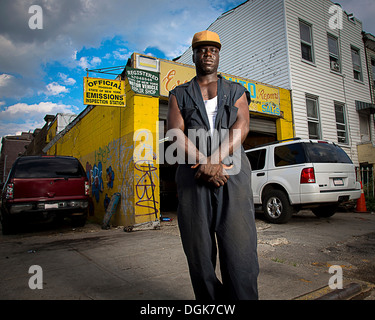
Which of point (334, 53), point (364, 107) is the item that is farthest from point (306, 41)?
point (364, 107)

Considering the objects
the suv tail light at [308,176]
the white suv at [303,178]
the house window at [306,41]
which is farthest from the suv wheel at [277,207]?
the house window at [306,41]

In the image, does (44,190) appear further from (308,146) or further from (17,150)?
(17,150)

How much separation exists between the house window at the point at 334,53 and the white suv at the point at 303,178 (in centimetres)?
828

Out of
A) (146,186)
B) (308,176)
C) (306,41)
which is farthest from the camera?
(306,41)

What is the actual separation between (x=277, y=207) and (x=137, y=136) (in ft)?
12.6

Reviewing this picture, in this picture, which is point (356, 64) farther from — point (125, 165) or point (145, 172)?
point (125, 165)

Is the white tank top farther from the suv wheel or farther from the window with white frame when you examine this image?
the window with white frame

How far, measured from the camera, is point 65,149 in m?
13.9

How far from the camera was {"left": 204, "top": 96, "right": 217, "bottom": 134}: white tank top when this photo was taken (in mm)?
1702

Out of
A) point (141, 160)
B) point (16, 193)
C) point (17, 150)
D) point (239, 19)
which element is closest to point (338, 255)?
point (141, 160)

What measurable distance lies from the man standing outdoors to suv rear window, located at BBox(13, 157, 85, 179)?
18.1 ft

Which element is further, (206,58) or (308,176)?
(308,176)

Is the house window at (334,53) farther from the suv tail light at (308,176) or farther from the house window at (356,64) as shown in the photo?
the suv tail light at (308,176)

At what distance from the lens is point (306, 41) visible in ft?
38.0
